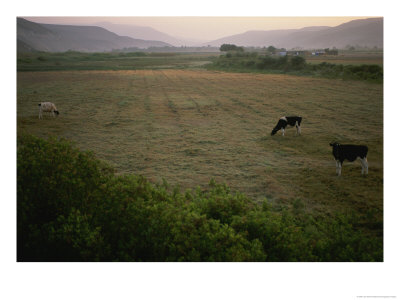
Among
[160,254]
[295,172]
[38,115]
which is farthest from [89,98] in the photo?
[160,254]

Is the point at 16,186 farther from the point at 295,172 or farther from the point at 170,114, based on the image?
the point at 170,114

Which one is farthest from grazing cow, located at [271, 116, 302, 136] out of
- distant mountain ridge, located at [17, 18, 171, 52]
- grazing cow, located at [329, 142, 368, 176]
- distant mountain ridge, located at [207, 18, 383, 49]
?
distant mountain ridge, located at [17, 18, 171, 52]

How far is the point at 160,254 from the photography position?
417 centimetres

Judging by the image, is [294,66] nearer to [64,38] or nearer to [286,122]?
[286,122]

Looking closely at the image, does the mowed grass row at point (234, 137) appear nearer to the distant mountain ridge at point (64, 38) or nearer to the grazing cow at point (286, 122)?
the grazing cow at point (286, 122)

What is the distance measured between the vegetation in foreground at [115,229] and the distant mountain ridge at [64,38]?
3.73 m

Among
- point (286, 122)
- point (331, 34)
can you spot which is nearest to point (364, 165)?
point (331, 34)

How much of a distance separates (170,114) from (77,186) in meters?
11.9

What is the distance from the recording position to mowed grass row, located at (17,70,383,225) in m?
7.30

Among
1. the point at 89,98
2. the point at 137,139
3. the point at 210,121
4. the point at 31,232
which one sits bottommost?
the point at 31,232

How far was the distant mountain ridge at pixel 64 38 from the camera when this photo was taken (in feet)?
23.5

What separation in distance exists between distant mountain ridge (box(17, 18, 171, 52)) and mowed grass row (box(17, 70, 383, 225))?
1355 millimetres

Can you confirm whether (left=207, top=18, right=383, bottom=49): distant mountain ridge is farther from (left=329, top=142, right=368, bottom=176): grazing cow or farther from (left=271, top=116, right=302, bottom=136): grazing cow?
(left=271, top=116, right=302, bottom=136): grazing cow

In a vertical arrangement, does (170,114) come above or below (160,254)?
above
